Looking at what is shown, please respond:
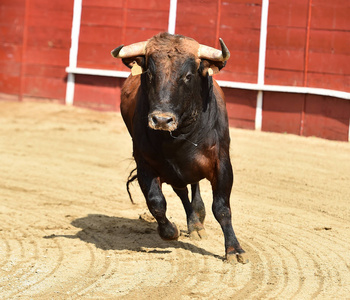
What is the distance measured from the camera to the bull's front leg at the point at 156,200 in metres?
4.61

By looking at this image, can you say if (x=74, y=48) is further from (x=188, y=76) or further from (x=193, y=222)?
(x=188, y=76)

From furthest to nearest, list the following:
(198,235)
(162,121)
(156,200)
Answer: (198,235), (156,200), (162,121)

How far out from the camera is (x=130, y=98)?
209 inches

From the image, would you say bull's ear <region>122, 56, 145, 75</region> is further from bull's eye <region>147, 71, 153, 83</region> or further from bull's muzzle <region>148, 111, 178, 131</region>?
bull's muzzle <region>148, 111, 178, 131</region>

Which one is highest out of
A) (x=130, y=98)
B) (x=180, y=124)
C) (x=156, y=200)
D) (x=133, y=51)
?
(x=133, y=51)

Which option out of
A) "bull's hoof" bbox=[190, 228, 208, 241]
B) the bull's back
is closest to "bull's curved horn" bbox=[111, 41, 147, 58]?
the bull's back

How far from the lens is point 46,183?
7004 mm

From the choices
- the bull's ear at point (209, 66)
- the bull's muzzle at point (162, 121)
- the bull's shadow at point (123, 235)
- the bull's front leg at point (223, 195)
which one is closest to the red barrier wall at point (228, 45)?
the bull's shadow at point (123, 235)

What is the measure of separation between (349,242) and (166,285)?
1616 mm

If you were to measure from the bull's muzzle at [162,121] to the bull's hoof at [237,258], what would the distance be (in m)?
0.90

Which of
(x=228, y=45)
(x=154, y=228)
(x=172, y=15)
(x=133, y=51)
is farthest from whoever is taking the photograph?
(x=172, y=15)

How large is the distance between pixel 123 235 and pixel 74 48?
7263 millimetres

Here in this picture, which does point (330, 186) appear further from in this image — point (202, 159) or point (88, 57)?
point (88, 57)

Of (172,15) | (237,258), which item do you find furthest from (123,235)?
(172,15)
